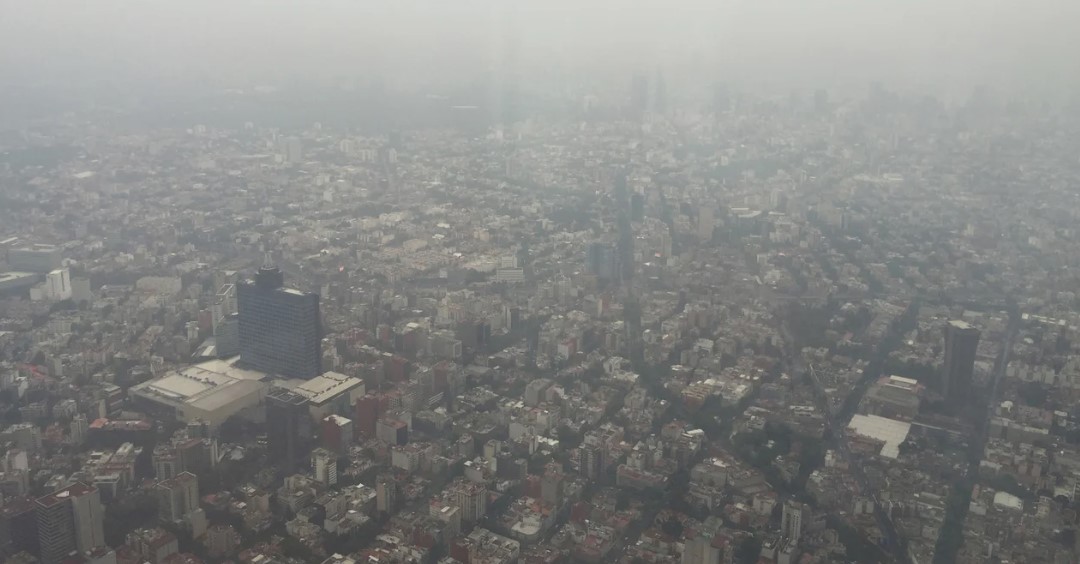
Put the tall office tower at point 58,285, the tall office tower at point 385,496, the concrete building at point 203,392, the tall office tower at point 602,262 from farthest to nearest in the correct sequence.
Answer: the tall office tower at point 602,262, the tall office tower at point 58,285, the concrete building at point 203,392, the tall office tower at point 385,496

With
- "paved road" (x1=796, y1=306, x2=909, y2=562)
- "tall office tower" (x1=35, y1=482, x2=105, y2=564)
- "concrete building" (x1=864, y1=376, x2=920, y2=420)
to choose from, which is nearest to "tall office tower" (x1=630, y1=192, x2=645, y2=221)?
"paved road" (x1=796, y1=306, x2=909, y2=562)

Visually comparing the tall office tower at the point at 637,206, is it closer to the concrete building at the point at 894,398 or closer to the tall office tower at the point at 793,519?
the concrete building at the point at 894,398

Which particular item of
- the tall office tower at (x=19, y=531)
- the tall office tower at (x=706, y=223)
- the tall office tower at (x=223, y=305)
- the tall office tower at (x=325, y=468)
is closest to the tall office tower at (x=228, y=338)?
the tall office tower at (x=223, y=305)

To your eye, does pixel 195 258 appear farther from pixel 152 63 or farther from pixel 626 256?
pixel 152 63

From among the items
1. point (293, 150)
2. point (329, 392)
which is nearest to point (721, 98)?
point (293, 150)

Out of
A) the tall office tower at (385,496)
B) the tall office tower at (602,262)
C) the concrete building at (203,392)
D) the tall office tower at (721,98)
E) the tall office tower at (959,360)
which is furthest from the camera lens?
the tall office tower at (721,98)

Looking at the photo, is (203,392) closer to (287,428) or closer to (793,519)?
(287,428)

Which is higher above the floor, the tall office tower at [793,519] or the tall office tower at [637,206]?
the tall office tower at [637,206]
